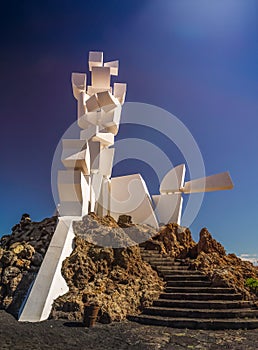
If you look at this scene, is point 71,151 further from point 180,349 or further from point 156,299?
point 180,349

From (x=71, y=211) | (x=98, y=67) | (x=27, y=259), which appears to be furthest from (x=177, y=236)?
(x=98, y=67)

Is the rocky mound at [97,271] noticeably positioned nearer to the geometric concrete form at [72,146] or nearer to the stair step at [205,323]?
the stair step at [205,323]

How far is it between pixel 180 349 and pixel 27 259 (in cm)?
535

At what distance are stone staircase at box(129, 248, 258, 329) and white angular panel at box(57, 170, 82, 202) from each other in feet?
14.1

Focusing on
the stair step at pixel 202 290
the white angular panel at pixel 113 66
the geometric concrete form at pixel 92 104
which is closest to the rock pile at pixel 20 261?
the stair step at pixel 202 290

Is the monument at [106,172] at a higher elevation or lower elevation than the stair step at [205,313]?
higher

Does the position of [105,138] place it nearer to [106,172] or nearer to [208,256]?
[106,172]

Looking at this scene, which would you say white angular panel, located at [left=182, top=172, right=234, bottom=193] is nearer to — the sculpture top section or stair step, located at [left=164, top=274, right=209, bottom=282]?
the sculpture top section

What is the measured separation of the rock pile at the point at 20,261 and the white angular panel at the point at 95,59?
11.1 m

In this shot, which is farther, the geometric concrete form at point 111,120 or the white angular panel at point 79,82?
the white angular panel at point 79,82

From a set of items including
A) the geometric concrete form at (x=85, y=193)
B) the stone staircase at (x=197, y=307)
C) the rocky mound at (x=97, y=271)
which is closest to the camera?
the stone staircase at (x=197, y=307)

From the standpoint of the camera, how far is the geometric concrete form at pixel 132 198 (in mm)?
16469

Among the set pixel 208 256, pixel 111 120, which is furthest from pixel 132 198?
pixel 208 256

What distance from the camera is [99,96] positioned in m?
17.2
